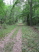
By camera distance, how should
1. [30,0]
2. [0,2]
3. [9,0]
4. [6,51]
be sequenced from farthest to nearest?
[9,0] < [30,0] < [0,2] < [6,51]

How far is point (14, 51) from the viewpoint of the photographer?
4871 millimetres

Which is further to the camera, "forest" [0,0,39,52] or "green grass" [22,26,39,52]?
"forest" [0,0,39,52]

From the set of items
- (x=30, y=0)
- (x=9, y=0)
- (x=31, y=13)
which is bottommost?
(x=31, y=13)

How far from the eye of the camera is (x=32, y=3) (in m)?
22.3

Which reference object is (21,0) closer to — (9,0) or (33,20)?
(33,20)

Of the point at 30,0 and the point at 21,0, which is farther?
the point at 21,0

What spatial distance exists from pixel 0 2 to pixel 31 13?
1068 cm

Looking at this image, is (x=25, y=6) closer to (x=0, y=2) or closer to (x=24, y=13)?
(x=24, y=13)

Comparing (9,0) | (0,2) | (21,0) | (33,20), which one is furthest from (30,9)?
(9,0)

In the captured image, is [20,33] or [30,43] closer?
[30,43]

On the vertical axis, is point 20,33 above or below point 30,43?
below

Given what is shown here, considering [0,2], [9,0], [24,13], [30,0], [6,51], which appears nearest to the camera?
[6,51]

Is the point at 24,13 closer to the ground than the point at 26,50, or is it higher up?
higher up

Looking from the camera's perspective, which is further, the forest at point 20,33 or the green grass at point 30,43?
the forest at point 20,33
